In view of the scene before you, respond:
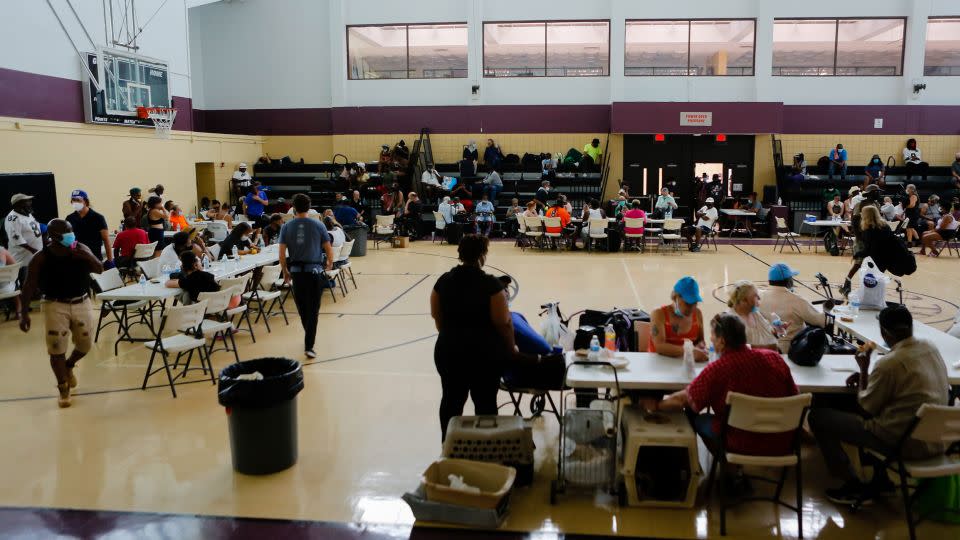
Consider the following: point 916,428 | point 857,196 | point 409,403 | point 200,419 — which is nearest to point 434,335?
point 409,403

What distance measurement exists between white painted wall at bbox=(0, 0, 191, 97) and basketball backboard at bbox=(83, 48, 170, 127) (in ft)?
1.07

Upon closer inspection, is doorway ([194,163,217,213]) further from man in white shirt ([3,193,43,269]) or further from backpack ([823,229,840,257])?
backpack ([823,229,840,257])

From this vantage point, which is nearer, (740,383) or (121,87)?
(740,383)

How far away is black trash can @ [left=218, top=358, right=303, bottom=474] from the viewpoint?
4867 mm

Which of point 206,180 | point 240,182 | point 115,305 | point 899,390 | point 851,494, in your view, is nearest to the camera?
point 899,390

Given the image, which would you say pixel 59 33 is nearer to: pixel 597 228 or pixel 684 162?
pixel 597 228

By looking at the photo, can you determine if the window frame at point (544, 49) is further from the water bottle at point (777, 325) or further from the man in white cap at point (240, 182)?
the water bottle at point (777, 325)

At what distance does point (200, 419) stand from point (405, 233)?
13.6 metres

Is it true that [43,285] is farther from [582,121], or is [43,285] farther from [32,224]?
[582,121]

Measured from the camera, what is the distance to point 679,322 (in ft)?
17.3

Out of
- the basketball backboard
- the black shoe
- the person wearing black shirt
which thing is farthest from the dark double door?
the black shoe

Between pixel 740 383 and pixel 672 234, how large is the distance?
13124 mm

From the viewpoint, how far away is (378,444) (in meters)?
5.52

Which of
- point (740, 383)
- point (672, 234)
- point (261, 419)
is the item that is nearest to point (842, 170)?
point (672, 234)
